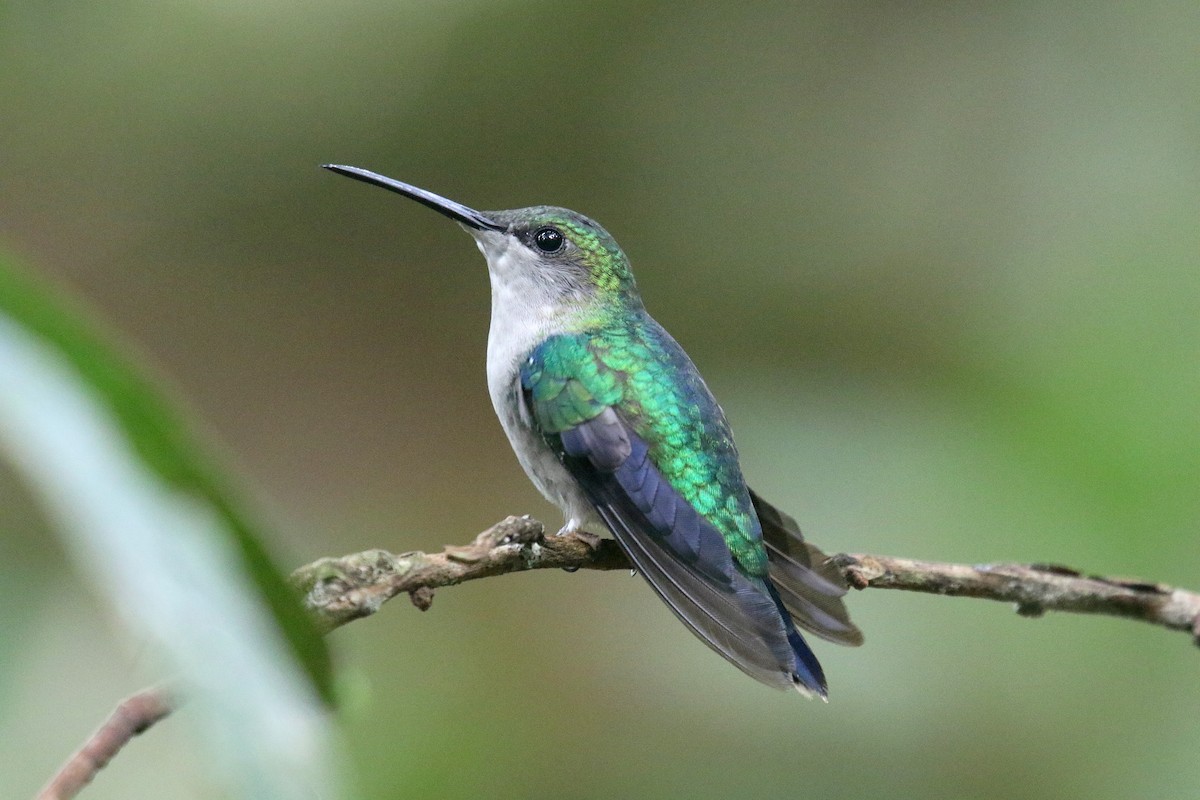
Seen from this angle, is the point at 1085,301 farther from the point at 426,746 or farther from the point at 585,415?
the point at 426,746

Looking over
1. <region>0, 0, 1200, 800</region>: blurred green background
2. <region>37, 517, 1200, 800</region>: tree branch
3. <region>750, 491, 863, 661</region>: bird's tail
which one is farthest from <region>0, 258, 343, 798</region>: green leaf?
<region>0, 0, 1200, 800</region>: blurred green background

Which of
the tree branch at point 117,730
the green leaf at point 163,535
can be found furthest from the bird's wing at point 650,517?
the green leaf at point 163,535

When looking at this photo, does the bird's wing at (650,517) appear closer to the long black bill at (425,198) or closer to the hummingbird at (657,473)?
the hummingbird at (657,473)

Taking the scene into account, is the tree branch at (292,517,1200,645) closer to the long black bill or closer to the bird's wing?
the bird's wing

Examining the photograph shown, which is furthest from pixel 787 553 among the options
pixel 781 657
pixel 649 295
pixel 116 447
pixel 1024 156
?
pixel 1024 156

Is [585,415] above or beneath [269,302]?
beneath

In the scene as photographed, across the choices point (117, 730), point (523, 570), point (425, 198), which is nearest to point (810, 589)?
point (523, 570)

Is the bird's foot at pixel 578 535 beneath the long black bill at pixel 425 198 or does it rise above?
beneath
